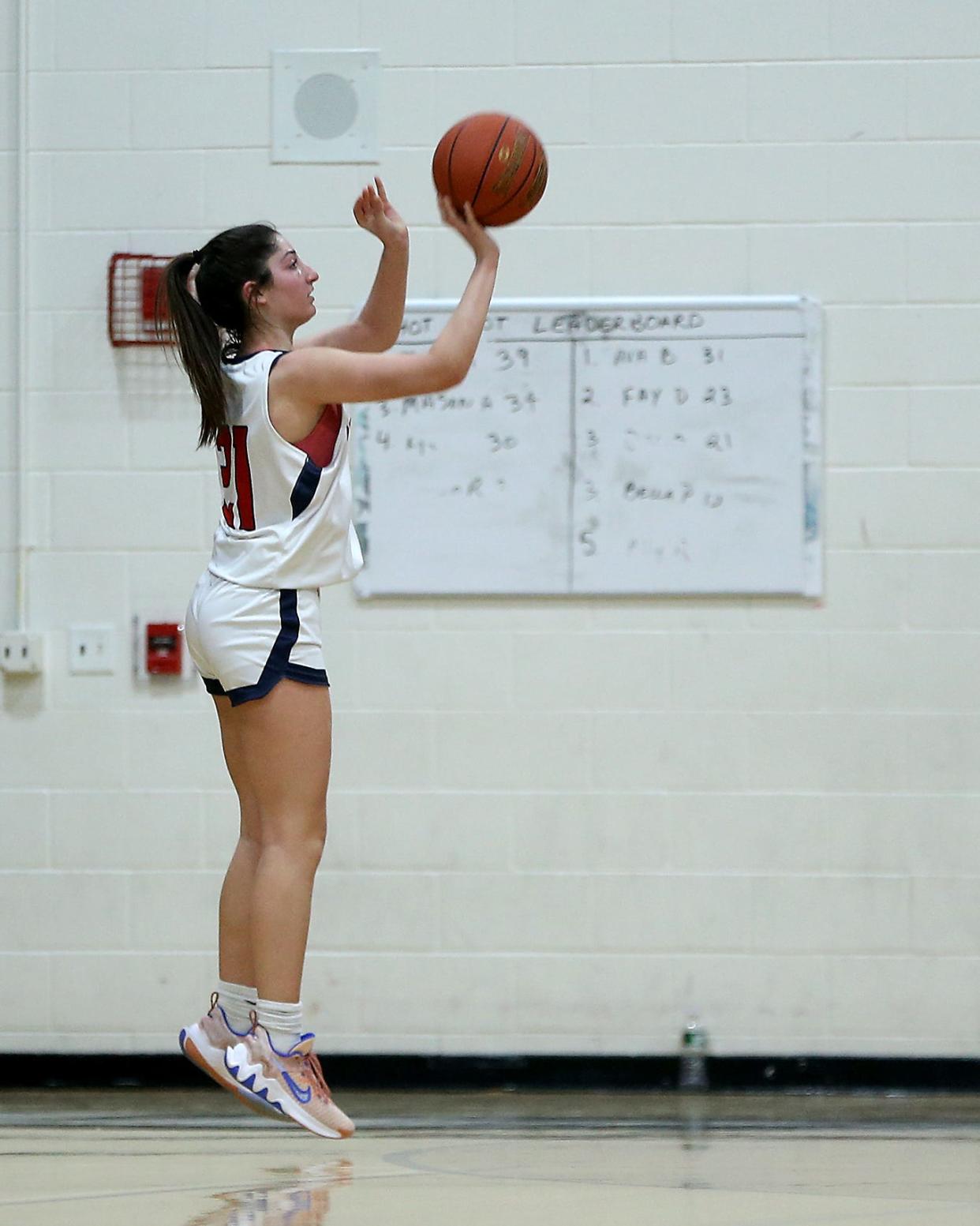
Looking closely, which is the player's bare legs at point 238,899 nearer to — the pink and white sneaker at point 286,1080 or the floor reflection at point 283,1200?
the pink and white sneaker at point 286,1080

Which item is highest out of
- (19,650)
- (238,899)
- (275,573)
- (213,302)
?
(213,302)

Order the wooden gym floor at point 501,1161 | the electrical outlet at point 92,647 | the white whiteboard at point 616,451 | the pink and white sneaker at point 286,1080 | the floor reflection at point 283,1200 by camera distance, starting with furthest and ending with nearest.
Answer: the electrical outlet at point 92,647, the white whiteboard at point 616,451, the pink and white sneaker at point 286,1080, the wooden gym floor at point 501,1161, the floor reflection at point 283,1200

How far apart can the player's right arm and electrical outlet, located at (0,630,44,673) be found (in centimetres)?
160

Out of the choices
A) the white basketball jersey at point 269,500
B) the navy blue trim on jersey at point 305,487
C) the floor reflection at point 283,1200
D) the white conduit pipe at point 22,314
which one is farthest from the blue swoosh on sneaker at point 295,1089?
the white conduit pipe at point 22,314

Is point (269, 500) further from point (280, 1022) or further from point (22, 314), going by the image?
point (22, 314)

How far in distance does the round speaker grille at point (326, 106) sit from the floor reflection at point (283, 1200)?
2396 mm

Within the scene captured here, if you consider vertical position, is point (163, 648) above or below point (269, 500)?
below

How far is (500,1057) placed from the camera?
12.2ft

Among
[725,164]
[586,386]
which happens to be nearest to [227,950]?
[586,386]

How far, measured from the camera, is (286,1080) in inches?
93.9

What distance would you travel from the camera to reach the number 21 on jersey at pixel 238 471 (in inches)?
97.0

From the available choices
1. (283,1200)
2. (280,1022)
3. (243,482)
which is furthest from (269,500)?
(283,1200)

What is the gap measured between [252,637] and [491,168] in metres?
0.86

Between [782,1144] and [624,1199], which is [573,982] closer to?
[782,1144]
